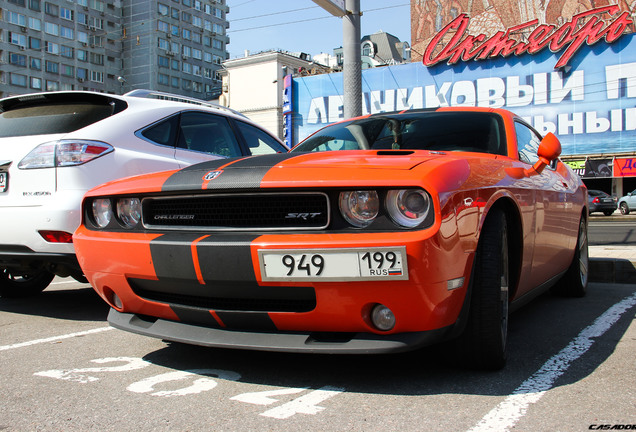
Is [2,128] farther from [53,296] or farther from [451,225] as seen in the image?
[451,225]

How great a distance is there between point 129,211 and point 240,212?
705mm

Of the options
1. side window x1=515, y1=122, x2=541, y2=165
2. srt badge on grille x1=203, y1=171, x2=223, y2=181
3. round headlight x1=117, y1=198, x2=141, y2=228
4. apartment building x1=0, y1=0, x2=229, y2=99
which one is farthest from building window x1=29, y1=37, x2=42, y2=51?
srt badge on grille x1=203, y1=171, x2=223, y2=181

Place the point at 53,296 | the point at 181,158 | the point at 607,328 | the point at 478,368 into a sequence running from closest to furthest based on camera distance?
the point at 478,368 < the point at 607,328 < the point at 181,158 < the point at 53,296

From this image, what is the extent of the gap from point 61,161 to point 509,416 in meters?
2.95

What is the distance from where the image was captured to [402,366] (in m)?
2.72

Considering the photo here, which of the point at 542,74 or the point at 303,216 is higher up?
the point at 542,74

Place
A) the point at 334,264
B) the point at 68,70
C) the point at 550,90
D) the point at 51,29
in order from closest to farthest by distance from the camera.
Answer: the point at 334,264 → the point at 550,90 → the point at 51,29 → the point at 68,70

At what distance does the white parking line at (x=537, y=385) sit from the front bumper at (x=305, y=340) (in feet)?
1.11

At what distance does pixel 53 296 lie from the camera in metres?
5.14

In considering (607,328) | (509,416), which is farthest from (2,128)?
(607,328)

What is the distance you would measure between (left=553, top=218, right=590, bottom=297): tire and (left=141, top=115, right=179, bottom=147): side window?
321 centimetres

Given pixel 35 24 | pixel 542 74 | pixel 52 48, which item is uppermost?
pixel 35 24

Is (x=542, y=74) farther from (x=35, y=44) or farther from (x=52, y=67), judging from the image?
(x=35, y=44)

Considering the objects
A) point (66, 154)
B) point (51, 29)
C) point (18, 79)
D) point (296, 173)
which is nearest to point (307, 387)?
point (296, 173)
